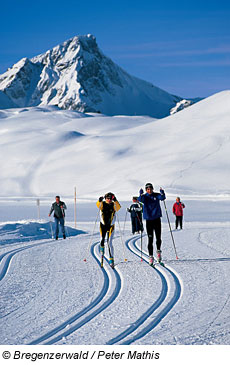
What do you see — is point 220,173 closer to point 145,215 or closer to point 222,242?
point 222,242

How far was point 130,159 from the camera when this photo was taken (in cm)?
5512

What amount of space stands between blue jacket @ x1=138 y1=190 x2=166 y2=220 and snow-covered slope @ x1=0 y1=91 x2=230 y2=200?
102 feet

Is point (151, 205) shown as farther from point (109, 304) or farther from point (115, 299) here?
point (109, 304)

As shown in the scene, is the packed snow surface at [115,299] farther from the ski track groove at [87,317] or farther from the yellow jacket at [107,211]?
the yellow jacket at [107,211]

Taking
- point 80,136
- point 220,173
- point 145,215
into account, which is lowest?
point 145,215

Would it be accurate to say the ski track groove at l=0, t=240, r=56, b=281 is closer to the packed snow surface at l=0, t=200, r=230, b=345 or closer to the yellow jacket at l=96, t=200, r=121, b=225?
the packed snow surface at l=0, t=200, r=230, b=345

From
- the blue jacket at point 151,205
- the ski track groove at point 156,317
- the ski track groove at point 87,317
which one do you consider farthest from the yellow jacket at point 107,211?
the ski track groove at point 156,317

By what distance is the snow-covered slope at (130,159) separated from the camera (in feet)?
151

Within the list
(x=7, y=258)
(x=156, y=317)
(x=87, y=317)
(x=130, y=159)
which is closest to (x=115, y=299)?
(x=87, y=317)

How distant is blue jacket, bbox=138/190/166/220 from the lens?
32.1 ft

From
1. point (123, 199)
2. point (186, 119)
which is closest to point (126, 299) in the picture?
point (123, 199)

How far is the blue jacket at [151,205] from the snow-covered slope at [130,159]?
31.0 m

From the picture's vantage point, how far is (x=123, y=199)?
40281 mm
